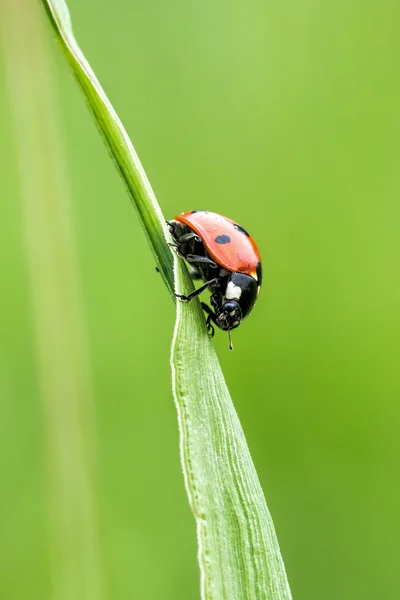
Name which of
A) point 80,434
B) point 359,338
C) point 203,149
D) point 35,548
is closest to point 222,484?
point 80,434

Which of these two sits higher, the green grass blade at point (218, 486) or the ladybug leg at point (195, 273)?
the ladybug leg at point (195, 273)

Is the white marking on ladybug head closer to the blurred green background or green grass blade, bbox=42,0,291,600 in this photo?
green grass blade, bbox=42,0,291,600

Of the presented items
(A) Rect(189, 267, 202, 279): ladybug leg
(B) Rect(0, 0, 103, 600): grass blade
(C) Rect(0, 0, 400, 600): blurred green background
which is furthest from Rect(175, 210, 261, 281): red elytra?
(C) Rect(0, 0, 400, 600): blurred green background

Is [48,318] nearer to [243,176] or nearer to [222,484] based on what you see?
[222,484]

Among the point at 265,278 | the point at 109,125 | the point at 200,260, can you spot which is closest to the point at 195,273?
the point at 200,260

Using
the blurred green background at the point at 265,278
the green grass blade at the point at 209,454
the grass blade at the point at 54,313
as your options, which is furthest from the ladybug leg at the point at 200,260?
the blurred green background at the point at 265,278

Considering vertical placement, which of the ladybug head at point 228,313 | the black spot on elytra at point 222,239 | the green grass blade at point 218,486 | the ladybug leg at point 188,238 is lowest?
the green grass blade at point 218,486

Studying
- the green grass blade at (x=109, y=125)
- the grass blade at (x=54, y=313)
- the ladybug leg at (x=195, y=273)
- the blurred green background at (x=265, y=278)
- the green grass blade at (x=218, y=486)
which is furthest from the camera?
the blurred green background at (x=265, y=278)

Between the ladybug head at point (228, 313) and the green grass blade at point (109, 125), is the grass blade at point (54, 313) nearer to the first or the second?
the ladybug head at point (228, 313)

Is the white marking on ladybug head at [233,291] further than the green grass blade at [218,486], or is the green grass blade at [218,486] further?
the white marking on ladybug head at [233,291]
